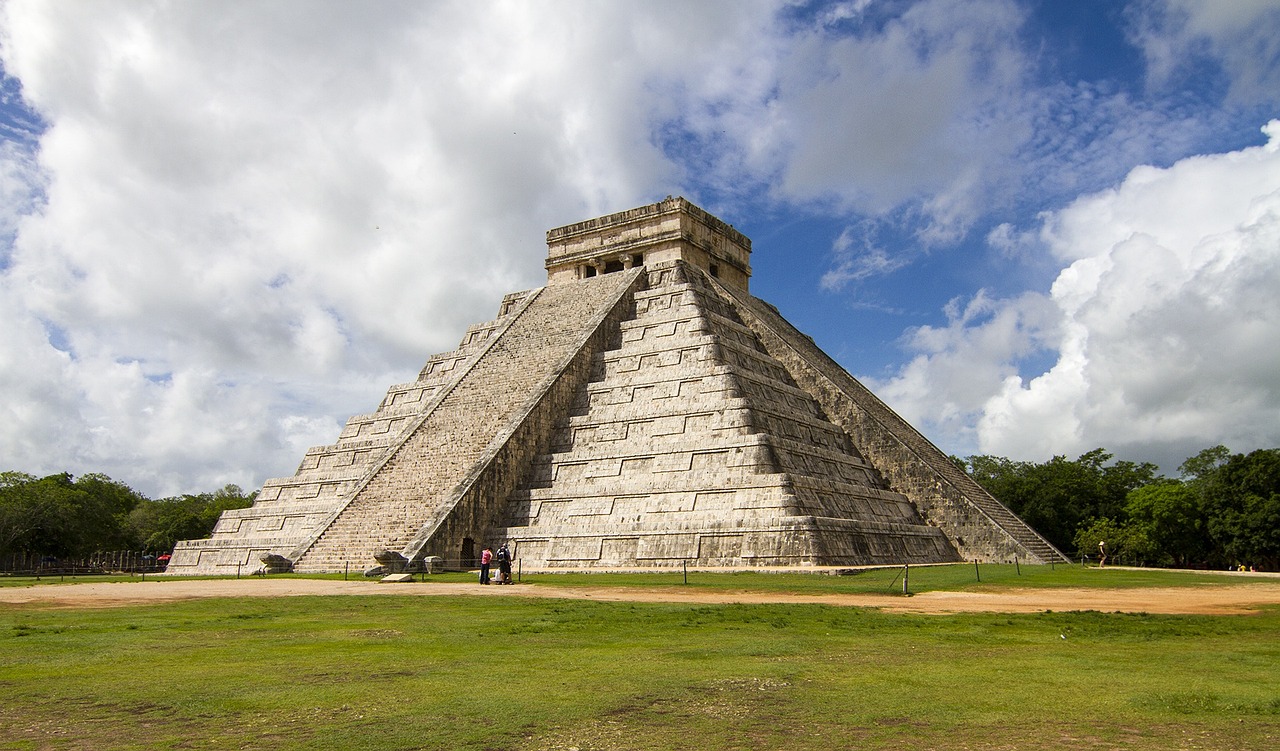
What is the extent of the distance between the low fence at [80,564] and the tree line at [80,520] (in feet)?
2.17

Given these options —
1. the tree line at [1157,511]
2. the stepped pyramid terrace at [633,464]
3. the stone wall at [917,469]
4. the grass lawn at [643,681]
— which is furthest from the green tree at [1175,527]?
the grass lawn at [643,681]

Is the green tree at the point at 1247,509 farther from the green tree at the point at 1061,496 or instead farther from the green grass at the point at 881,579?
the green grass at the point at 881,579

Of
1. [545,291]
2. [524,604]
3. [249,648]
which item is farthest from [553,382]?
[249,648]

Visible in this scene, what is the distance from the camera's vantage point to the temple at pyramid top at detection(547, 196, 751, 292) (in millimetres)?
32906

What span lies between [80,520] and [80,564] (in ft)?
36.8

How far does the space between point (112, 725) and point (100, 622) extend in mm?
6619

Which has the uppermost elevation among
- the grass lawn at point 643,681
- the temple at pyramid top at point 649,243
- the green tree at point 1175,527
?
the temple at pyramid top at point 649,243

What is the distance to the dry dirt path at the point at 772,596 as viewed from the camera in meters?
13.1

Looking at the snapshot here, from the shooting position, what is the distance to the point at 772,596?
1468cm

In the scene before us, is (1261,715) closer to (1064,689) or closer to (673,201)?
(1064,689)

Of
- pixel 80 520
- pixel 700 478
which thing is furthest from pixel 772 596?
pixel 80 520

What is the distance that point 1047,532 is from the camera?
4397 centimetres

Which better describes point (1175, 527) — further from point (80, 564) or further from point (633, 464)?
point (80, 564)

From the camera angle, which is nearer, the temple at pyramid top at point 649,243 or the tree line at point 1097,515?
the temple at pyramid top at point 649,243
